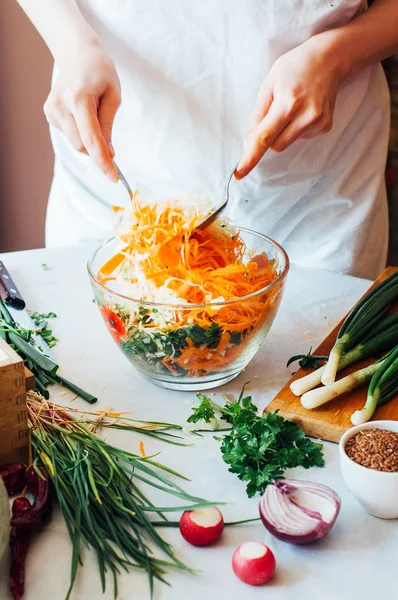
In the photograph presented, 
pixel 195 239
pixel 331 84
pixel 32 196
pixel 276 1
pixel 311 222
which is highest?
pixel 276 1

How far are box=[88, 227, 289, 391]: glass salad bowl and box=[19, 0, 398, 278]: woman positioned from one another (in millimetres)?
301

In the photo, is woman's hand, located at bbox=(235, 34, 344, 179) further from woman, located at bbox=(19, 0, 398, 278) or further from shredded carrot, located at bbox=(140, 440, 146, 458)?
shredded carrot, located at bbox=(140, 440, 146, 458)

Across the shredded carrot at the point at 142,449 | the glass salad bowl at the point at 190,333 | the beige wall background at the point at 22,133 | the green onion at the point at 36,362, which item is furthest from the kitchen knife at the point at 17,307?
the beige wall background at the point at 22,133

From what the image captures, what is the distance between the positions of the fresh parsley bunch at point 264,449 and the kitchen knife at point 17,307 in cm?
44

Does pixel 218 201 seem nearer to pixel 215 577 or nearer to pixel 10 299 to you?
pixel 10 299

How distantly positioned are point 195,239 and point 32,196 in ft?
6.68

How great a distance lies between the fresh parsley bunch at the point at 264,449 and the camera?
1069 mm

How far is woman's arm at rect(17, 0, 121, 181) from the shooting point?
1.44 meters

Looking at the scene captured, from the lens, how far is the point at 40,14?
167cm

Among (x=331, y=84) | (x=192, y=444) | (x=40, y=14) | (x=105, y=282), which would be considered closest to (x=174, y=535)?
(x=192, y=444)

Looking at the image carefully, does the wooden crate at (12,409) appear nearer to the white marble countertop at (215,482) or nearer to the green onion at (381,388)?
the white marble countertop at (215,482)

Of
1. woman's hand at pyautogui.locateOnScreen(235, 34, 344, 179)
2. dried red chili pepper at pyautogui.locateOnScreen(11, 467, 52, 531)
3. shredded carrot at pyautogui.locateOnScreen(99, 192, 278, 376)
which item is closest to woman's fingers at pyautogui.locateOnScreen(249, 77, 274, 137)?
woman's hand at pyautogui.locateOnScreen(235, 34, 344, 179)

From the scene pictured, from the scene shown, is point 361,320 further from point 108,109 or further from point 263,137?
point 108,109

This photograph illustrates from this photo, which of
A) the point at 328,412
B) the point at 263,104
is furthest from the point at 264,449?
the point at 263,104
